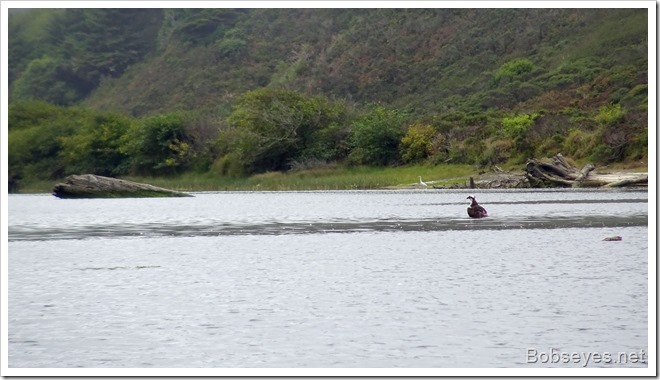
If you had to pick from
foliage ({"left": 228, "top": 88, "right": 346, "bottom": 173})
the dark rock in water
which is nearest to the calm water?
the dark rock in water

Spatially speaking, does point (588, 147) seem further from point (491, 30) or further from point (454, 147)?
point (491, 30)

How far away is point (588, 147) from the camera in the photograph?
67812mm

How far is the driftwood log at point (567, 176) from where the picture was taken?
58125mm

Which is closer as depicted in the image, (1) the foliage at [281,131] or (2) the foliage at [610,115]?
(2) the foliage at [610,115]

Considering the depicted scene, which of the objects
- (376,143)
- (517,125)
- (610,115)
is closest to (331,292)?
(517,125)

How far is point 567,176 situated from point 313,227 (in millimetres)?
24613

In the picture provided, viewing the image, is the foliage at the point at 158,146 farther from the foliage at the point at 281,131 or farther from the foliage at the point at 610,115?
the foliage at the point at 610,115

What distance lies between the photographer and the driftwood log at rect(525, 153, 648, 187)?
5812cm

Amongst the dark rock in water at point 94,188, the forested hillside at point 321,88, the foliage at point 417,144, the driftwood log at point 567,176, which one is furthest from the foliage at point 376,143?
the dark rock in water at point 94,188

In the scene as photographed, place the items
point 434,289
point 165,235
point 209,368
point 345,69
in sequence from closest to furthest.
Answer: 1. point 209,368
2. point 434,289
3. point 165,235
4. point 345,69

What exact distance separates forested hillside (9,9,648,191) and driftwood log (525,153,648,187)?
5.77m

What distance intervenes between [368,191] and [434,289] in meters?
48.2

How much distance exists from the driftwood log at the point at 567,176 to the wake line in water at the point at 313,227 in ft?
63.2

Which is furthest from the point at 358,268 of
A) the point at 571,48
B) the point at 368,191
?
the point at 571,48
